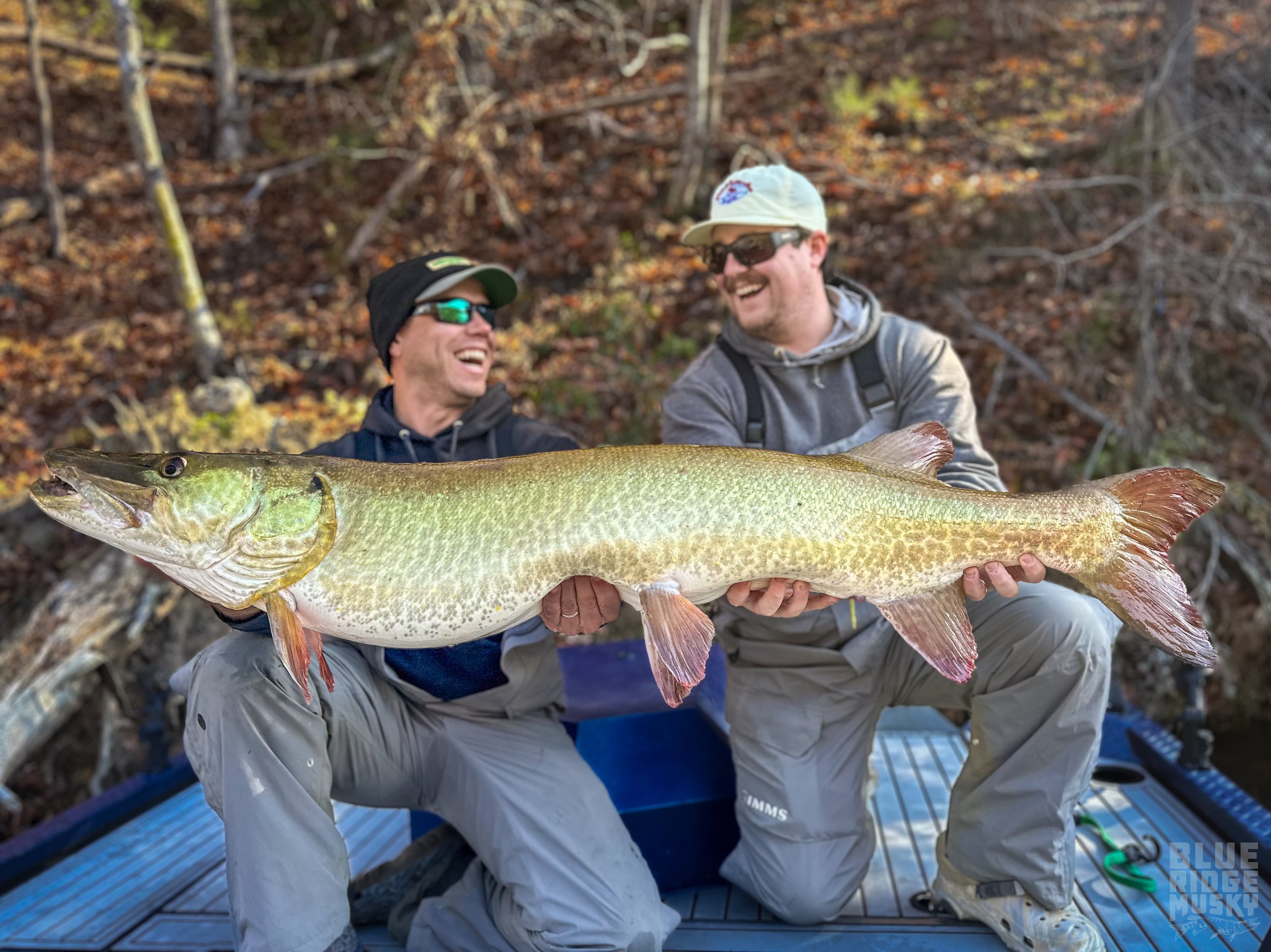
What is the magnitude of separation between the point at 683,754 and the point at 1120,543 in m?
1.66

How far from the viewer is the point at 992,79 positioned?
9.66 m

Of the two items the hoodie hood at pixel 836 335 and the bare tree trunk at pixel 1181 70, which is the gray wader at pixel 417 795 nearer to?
the hoodie hood at pixel 836 335

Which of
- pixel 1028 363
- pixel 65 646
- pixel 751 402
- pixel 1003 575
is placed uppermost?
pixel 751 402

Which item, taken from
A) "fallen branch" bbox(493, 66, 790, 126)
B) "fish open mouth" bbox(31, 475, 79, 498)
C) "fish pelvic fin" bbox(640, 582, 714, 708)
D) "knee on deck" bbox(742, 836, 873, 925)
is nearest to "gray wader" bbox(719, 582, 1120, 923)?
"knee on deck" bbox(742, 836, 873, 925)

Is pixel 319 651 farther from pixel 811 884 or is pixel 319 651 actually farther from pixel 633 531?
pixel 811 884

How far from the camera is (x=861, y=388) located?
3.33 meters

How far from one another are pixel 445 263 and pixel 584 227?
20.1 feet

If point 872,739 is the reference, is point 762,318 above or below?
above

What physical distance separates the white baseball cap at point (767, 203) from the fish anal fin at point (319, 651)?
6.29 ft

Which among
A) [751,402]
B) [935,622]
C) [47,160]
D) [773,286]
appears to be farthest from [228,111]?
[935,622]

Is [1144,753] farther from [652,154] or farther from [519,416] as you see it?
[652,154]

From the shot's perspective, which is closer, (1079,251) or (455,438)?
(455,438)

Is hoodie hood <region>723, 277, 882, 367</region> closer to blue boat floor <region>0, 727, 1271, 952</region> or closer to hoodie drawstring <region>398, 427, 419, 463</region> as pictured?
hoodie drawstring <region>398, 427, 419, 463</region>

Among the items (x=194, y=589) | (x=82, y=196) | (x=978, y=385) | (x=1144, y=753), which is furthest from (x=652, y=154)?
(x=194, y=589)
